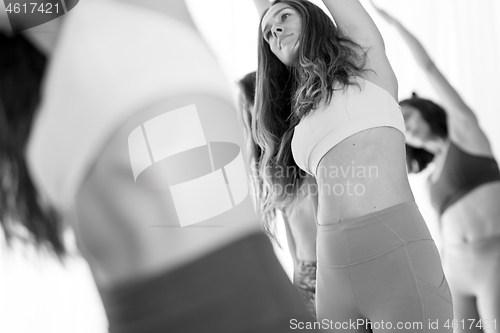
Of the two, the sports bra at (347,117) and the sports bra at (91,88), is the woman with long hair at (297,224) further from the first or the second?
the sports bra at (91,88)

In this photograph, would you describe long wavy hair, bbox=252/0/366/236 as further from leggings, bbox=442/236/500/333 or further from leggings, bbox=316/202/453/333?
leggings, bbox=442/236/500/333

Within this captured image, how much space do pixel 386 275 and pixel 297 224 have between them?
548mm

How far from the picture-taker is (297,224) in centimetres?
146

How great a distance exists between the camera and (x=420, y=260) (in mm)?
923

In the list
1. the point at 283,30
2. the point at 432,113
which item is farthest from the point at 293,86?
the point at 432,113

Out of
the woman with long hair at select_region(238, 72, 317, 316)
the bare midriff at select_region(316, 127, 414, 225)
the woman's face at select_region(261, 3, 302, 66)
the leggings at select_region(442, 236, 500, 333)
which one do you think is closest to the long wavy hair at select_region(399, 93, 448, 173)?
the leggings at select_region(442, 236, 500, 333)

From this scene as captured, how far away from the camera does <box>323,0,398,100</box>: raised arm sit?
105cm

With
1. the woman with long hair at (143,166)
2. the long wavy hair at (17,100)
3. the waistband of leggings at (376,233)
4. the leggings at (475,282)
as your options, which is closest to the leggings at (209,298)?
the woman with long hair at (143,166)

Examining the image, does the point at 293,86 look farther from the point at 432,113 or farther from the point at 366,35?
the point at 432,113

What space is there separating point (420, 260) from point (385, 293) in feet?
0.31

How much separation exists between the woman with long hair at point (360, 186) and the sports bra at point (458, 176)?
1.04 m

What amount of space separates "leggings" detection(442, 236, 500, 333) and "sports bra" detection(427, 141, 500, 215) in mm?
199

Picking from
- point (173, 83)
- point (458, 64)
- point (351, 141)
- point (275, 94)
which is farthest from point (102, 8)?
point (458, 64)

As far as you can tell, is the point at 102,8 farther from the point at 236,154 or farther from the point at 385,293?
the point at 385,293
